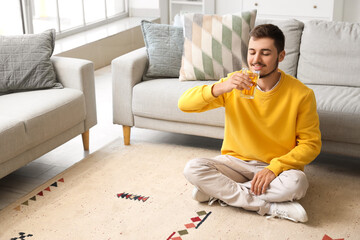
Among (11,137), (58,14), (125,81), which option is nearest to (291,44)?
(125,81)

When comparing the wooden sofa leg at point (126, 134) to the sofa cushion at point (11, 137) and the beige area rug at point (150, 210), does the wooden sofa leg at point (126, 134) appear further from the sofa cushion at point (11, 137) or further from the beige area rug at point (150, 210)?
the sofa cushion at point (11, 137)

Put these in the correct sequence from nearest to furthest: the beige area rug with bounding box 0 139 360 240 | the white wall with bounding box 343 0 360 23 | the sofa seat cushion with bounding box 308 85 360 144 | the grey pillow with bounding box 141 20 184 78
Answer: the beige area rug with bounding box 0 139 360 240
the sofa seat cushion with bounding box 308 85 360 144
the grey pillow with bounding box 141 20 184 78
the white wall with bounding box 343 0 360 23

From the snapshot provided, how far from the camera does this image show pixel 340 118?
2.82 meters

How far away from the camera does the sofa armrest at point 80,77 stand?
3268 millimetres

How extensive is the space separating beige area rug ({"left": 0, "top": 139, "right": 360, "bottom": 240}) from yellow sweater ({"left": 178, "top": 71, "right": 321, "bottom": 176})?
290 millimetres

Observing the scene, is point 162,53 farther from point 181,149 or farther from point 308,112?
point 308,112

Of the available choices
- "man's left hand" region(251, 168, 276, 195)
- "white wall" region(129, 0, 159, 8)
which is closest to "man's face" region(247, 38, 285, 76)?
"man's left hand" region(251, 168, 276, 195)

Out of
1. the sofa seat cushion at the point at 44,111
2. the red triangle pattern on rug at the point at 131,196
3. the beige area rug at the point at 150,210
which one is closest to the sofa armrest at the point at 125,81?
the sofa seat cushion at the point at 44,111

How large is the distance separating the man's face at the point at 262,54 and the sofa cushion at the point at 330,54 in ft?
3.08

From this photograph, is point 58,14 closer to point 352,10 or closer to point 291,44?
point 291,44

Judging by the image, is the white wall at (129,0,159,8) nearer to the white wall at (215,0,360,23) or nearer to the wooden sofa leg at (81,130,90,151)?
the white wall at (215,0,360,23)

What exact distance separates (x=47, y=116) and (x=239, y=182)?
1138 mm

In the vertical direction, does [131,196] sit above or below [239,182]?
below

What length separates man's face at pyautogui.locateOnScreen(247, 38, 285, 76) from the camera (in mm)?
2396
